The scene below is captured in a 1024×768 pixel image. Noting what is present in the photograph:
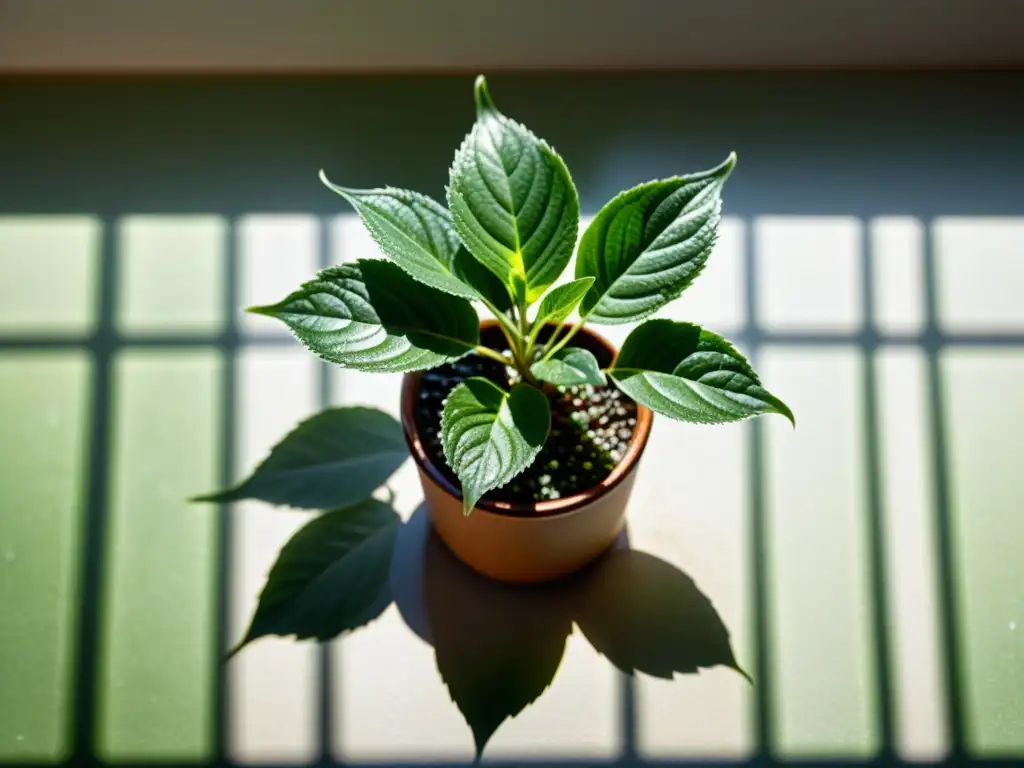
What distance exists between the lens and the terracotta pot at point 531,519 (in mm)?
1016

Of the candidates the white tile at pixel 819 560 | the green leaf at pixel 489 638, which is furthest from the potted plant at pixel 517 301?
the white tile at pixel 819 560

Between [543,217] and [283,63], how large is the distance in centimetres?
67

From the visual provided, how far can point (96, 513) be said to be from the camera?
126 cm

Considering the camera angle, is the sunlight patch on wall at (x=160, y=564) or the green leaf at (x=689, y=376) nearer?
the green leaf at (x=689, y=376)

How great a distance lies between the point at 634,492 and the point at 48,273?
713 mm

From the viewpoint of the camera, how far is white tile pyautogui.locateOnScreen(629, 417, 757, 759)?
3.78ft

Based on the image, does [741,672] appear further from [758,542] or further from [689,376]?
[689,376]

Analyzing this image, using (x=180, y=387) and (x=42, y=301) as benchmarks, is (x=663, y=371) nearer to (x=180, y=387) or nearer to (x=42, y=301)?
(x=180, y=387)

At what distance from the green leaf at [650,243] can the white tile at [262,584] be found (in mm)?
470

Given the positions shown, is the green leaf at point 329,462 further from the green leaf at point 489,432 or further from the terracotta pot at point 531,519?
the green leaf at point 489,432

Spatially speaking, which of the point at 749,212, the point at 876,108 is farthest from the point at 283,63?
the point at 876,108

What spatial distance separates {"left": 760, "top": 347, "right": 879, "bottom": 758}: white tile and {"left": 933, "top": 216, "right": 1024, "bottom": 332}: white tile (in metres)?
0.13

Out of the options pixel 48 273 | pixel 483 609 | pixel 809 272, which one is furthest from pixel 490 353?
pixel 48 273

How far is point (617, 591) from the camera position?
121 centimetres
